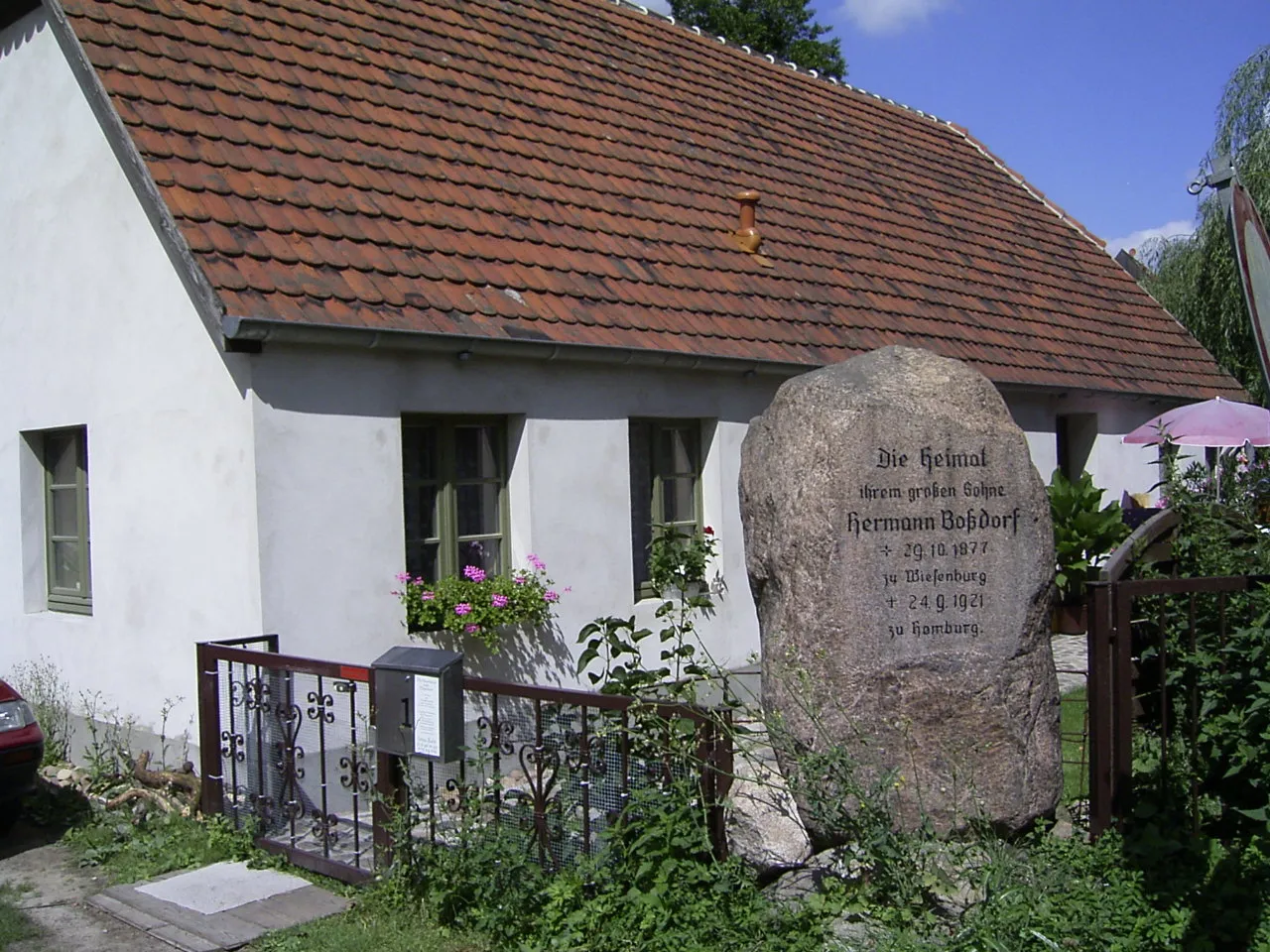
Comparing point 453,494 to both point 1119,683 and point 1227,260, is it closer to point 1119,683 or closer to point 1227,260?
point 1119,683

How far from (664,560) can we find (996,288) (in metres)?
6.67

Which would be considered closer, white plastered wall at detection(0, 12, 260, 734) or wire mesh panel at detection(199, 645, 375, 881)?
wire mesh panel at detection(199, 645, 375, 881)

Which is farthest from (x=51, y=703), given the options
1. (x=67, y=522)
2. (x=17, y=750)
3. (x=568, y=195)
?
(x=568, y=195)

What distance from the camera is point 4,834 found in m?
7.13

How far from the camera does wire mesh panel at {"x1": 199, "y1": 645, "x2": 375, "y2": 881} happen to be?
19.4 ft

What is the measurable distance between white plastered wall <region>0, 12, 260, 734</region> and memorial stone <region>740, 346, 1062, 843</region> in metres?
3.37

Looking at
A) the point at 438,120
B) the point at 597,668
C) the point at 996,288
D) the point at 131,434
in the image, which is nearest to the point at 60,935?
the point at 131,434

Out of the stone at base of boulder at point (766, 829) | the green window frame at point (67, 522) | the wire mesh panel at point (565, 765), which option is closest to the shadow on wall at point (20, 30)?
the green window frame at point (67, 522)

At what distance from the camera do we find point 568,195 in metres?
10.1

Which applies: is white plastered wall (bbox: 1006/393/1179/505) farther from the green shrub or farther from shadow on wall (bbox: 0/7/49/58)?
shadow on wall (bbox: 0/7/49/58)

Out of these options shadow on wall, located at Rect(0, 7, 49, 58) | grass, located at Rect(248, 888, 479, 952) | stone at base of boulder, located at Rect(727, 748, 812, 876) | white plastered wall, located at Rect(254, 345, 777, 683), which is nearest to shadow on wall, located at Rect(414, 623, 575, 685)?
white plastered wall, located at Rect(254, 345, 777, 683)

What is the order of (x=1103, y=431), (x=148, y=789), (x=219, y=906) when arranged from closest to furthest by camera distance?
(x=219, y=906) → (x=148, y=789) → (x=1103, y=431)

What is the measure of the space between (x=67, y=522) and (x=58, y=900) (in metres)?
3.57

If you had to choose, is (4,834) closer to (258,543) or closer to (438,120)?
(258,543)
